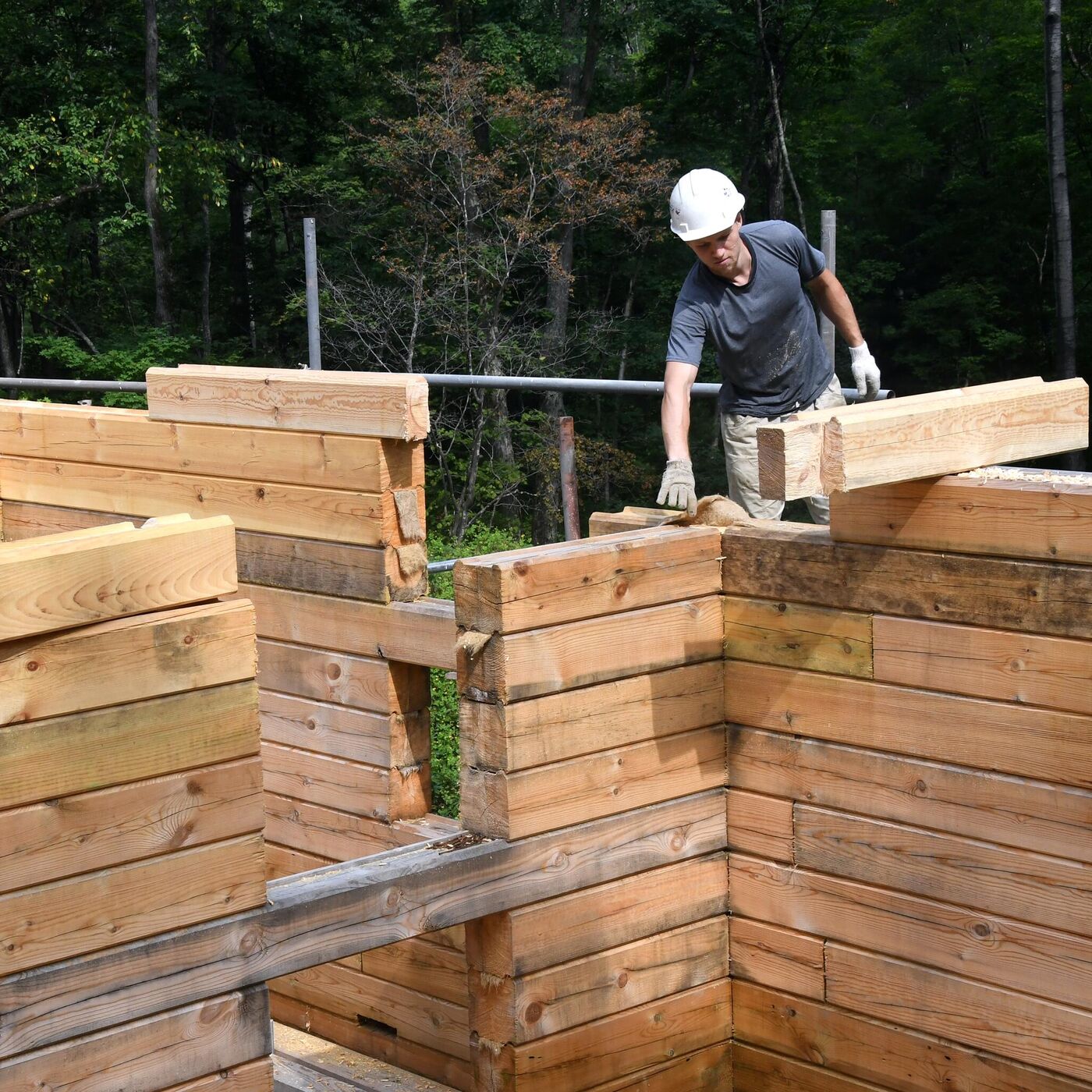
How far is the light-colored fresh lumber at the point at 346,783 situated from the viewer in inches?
171

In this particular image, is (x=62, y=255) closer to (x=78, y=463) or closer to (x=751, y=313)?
(x=78, y=463)

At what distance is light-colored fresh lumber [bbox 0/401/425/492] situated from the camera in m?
4.17

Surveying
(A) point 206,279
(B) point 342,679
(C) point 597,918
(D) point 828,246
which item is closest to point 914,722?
(C) point 597,918

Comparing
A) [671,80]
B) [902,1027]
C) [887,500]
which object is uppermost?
[671,80]

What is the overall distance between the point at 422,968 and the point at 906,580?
214 centimetres

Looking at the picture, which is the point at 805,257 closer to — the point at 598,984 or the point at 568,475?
the point at 598,984

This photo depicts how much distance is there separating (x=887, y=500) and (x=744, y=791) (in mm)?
939

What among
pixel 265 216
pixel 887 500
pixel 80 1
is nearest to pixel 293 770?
pixel 887 500

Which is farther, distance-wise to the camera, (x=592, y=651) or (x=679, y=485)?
(x=679, y=485)

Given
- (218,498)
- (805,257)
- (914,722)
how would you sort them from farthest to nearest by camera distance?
(218,498)
(805,257)
(914,722)

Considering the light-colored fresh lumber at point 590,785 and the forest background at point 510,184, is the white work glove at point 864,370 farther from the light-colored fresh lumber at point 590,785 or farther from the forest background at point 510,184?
the forest background at point 510,184

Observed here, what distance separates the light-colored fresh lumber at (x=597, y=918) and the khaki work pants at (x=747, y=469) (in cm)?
129

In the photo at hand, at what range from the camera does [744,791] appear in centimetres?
366

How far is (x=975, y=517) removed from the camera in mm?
3025
